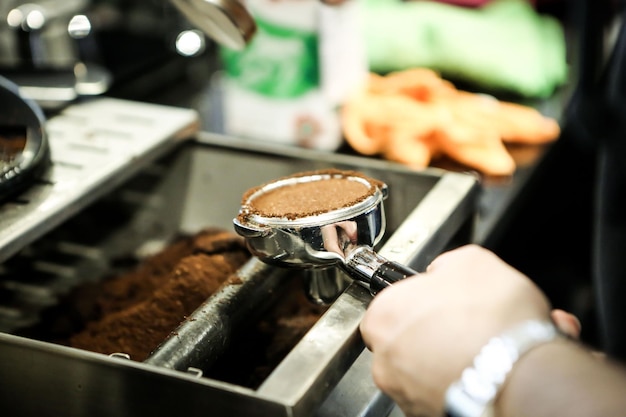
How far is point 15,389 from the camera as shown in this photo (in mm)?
605

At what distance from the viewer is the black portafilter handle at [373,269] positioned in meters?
0.59

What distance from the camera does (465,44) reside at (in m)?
1.32

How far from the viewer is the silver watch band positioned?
0.49 m

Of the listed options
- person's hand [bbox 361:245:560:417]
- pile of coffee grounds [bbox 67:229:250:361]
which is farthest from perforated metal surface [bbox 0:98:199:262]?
person's hand [bbox 361:245:560:417]

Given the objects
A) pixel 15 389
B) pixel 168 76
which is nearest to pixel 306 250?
pixel 15 389

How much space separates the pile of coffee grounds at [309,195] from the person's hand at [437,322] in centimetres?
12

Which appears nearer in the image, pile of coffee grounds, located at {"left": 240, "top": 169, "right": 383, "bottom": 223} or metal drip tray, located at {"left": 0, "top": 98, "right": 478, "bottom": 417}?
metal drip tray, located at {"left": 0, "top": 98, "right": 478, "bottom": 417}

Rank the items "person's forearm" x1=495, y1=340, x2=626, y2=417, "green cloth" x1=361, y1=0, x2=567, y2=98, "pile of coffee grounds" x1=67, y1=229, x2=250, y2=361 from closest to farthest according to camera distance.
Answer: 1. "person's forearm" x1=495, y1=340, x2=626, y2=417
2. "pile of coffee grounds" x1=67, y1=229, x2=250, y2=361
3. "green cloth" x1=361, y1=0, x2=567, y2=98

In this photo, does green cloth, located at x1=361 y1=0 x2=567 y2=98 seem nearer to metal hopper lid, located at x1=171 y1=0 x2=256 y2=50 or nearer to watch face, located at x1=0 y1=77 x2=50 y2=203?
metal hopper lid, located at x1=171 y1=0 x2=256 y2=50

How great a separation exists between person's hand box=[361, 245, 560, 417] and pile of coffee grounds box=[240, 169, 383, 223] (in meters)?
0.12

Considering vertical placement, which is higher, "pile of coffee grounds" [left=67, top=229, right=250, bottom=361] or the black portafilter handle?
the black portafilter handle

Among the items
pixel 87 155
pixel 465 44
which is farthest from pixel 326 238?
pixel 465 44

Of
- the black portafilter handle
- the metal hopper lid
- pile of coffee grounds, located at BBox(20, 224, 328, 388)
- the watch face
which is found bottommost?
pile of coffee grounds, located at BBox(20, 224, 328, 388)

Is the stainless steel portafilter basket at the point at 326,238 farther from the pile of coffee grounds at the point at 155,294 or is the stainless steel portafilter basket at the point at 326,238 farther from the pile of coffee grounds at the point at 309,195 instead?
the pile of coffee grounds at the point at 155,294
